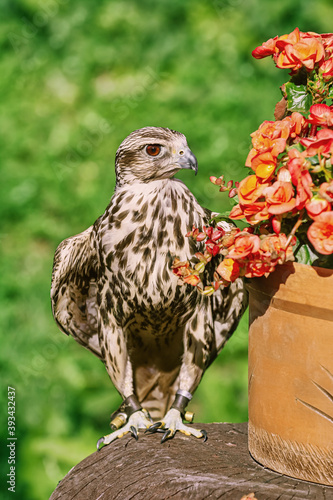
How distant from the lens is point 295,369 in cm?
247

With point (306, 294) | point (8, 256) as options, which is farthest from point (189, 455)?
point (8, 256)

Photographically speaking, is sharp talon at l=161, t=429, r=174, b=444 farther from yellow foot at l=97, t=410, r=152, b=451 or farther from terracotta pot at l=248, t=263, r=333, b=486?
terracotta pot at l=248, t=263, r=333, b=486

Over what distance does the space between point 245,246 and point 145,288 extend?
0.82 metres

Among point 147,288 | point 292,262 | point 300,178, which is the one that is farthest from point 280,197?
point 147,288

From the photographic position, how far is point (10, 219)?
616cm

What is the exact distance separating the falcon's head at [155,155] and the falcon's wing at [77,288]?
0.35 m

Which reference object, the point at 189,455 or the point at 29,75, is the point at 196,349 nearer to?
the point at 189,455

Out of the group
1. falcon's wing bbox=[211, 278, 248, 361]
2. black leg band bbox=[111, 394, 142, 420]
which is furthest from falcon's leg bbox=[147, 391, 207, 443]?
falcon's wing bbox=[211, 278, 248, 361]

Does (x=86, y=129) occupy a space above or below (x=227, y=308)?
above

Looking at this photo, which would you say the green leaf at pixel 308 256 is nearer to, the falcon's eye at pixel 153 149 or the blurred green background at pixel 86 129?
the falcon's eye at pixel 153 149

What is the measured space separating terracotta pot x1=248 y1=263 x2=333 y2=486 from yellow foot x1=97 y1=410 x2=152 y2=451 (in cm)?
67

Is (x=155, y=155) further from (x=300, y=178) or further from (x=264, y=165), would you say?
(x=300, y=178)

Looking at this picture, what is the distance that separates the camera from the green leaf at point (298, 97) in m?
2.59

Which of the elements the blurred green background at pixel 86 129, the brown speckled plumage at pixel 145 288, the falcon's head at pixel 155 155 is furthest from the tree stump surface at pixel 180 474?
the blurred green background at pixel 86 129
